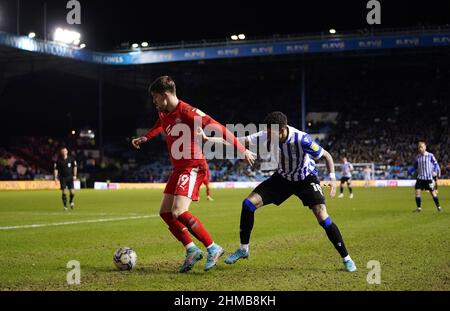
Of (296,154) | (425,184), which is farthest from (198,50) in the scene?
(296,154)

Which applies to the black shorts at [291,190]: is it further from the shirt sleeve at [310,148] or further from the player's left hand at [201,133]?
the player's left hand at [201,133]

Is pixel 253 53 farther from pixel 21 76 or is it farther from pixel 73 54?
pixel 21 76

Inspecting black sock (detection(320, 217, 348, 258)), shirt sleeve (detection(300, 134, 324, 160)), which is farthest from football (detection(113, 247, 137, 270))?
shirt sleeve (detection(300, 134, 324, 160))

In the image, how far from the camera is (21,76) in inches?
2263

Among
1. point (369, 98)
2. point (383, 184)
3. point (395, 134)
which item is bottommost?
point (383, 184)

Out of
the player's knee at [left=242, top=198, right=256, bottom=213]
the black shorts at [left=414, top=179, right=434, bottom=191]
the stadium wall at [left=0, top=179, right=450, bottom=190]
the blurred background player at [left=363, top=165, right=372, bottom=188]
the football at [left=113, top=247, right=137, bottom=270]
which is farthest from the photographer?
the blurred background player at [left=363, top=165, right=372, bottom=188]

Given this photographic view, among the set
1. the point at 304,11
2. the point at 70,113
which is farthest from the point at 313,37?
the point at 70,113

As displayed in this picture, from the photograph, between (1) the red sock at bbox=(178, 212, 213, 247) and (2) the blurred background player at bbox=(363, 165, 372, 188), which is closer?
(1) the red sock at bbox=(178, 212, 213, 247)

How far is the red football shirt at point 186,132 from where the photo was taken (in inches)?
328

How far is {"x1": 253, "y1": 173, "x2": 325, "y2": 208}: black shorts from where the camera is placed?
28.7 ft

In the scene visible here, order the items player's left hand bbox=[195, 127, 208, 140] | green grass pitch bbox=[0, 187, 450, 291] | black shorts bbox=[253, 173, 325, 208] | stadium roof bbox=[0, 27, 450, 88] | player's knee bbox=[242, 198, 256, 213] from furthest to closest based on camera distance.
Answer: stadium roof bbox=[0, 27, 450, 88]
player's knee bbox=[242, 198, 256, 213]
black shorts bbox=[253, 173, 325, 208]
player's left hand bbox=[195, 127, 208, 140]
green grass pitch bbox=[0, 187, 450, 291]

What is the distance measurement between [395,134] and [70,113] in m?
32.0

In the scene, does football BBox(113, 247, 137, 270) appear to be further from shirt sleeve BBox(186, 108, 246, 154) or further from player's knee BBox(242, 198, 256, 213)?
shirt sleeve BBox(186, 108, 246, 154)

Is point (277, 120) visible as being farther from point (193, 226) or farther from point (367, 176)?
point (367, 176)
